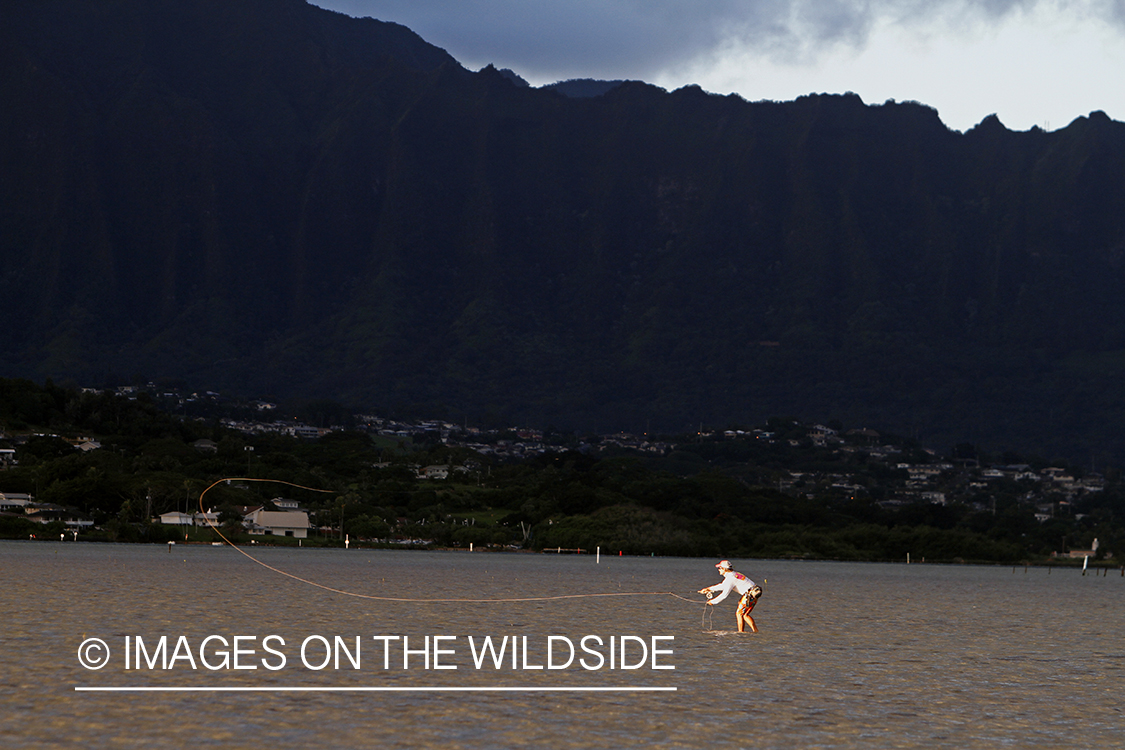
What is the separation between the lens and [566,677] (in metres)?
36.6

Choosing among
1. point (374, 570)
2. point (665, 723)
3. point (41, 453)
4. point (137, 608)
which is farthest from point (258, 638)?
point (41, 453)

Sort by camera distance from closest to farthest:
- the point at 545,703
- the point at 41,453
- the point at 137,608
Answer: the point at 545,703 < the point at 137,608 < the point at 41,453

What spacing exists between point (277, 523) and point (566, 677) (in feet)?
473

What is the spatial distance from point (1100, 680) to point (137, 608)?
1393 inches

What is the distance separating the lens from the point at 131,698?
30266mm

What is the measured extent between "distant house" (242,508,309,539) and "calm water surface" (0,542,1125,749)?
89962 millimetres

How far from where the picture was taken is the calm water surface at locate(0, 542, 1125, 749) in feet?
90.6

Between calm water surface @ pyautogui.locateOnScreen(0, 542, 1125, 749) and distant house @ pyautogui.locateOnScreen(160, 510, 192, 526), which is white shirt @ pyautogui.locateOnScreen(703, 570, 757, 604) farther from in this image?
distant house @ pyautogui.locateOnScreen(160, 510, 192, 526)

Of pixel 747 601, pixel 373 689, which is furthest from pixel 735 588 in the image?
pixel 373 689

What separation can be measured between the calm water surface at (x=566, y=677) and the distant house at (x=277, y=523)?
8996 cm

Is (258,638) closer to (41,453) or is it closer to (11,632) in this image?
(11,632)

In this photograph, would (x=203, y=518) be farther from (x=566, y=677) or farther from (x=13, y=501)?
(x=566, y=677)

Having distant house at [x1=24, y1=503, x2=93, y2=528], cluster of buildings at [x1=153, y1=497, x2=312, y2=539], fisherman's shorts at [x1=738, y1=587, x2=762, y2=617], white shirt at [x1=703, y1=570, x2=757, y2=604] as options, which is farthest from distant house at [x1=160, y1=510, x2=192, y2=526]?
white shirt at [x1=703, y1=570, x2=757, y2=604]

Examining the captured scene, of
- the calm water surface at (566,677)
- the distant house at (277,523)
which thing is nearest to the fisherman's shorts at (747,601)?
the calm water surface at (566,677)
